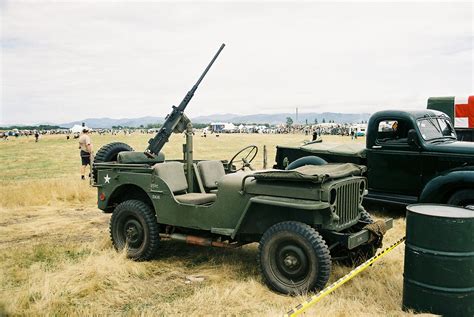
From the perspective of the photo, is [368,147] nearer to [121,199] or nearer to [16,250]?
[121,199]

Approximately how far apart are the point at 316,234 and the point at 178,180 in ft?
7.88

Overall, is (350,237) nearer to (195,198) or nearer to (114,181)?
(195,198)

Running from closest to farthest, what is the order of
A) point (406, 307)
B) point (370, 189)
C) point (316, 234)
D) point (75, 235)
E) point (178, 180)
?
point (406, 307) → point (316, 234) → point (178, 180) → point (75, 235) → point (370, 189)

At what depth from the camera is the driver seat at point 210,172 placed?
670cm

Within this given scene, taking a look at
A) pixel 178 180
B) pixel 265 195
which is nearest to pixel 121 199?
pixel 178 180

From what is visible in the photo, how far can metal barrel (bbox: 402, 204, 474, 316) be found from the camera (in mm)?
3959

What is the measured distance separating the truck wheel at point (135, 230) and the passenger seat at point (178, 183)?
45cm

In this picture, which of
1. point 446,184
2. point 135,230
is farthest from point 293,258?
point 446,184

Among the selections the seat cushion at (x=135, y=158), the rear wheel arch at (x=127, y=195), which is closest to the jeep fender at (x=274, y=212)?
the rear wheel arch at (x=127, y=195)

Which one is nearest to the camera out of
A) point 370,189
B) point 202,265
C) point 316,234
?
point 316,234

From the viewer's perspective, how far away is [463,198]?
6.88 metres

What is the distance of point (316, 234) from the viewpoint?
4699 mm

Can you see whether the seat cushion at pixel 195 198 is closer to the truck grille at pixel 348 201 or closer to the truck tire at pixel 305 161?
the truck grille at pixel 348 201

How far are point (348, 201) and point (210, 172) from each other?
88.8 inches
